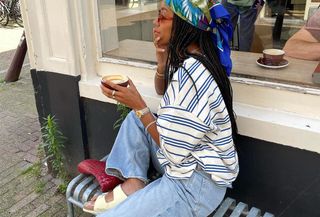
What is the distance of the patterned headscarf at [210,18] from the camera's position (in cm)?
158

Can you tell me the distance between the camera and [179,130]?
→ 5.22ft

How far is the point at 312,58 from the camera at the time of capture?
2.23 meters

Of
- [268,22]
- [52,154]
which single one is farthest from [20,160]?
[268,22]

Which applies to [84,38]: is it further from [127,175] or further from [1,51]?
[1,51]

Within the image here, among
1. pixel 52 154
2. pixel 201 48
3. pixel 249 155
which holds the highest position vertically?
pixel 201 48

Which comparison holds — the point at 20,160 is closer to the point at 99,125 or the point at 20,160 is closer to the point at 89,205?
the point at 99,125

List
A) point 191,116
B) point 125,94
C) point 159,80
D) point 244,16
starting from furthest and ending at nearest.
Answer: point 244,16, point 159,80, point 125,94, point 191,116

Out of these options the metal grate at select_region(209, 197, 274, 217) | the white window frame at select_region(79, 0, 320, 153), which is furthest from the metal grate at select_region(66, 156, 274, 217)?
the white window frame at select_region(79, 0, 320, 153)

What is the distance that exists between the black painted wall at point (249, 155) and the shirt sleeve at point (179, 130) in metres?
0.54

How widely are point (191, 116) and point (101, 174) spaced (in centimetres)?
75

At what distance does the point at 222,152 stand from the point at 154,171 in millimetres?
564

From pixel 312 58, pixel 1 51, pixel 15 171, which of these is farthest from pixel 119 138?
pixel 1 51

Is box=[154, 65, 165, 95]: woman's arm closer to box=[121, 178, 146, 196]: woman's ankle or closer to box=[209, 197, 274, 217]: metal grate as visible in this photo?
box=[121, 178, 146, 196]: woman's ankle

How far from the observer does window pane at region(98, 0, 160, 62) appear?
8.43 ft
